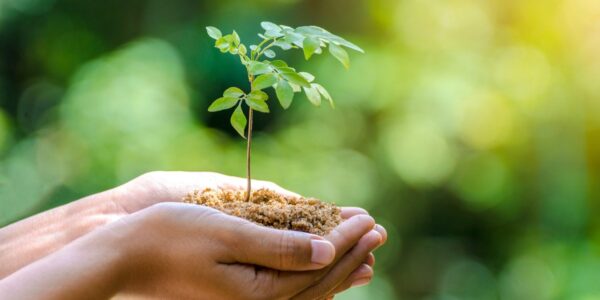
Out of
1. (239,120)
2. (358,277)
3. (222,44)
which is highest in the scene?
(222,44)

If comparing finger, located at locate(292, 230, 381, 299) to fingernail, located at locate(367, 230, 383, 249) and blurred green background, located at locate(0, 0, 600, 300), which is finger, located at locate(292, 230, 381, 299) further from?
blurred green background, located at locate(0, 0, 600, 300)

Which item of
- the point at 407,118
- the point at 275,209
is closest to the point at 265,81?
the point at 275,209

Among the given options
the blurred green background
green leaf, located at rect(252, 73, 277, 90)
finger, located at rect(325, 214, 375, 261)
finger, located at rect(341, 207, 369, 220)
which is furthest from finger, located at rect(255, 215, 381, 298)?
the blurred green background

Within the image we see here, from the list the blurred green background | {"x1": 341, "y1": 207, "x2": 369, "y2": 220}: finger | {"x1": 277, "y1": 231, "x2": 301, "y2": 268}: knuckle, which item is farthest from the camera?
the blurred green background

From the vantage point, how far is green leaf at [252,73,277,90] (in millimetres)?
921

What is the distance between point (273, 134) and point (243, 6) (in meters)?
0.45

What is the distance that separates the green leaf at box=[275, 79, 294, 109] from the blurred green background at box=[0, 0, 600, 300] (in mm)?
1351

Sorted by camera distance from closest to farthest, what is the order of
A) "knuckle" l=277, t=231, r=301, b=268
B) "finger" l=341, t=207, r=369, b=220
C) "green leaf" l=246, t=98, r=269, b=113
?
"knuckle" l=277, t=231, r=301, b=268 → "green leaf" l=246, t=98, r=269, b=113 → "finger" l=341, t=207, r=369, b=220

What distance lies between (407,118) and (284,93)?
1458mm

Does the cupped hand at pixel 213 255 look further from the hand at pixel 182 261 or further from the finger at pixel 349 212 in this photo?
the finger at pixel 349 212

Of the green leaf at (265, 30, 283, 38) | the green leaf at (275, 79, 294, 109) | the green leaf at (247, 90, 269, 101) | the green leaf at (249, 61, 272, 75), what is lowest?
the green leaf at (247, 90, 269, 101)

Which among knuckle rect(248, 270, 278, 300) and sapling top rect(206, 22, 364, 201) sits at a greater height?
sapling top rect(206, 22, 364, 201)

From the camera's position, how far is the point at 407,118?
7.57 feet

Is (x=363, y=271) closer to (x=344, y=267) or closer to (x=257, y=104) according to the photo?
(x=344, y=267)
